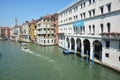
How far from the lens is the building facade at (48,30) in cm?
5722

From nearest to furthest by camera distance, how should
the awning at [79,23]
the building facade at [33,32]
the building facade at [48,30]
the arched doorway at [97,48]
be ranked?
the arched doorway at [97,48] → the awning at [79,23] → the building facade at [48,30] → the building facade at [33,32]

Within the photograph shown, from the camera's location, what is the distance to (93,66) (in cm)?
2422

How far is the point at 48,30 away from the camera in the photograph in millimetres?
58125

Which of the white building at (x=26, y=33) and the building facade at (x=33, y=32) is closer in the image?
the building facade at (x=33, y=32)

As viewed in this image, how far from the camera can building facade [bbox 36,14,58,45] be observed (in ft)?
188

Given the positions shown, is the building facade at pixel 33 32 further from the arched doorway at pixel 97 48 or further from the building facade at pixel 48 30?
the arched doorway at pixel 97 48

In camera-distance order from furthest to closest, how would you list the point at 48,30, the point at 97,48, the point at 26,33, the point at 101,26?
the point at 26,33 < the point at 48,30 < the point at 97,48 < the point at 101,26

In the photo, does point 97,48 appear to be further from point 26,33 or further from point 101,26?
point 26,33

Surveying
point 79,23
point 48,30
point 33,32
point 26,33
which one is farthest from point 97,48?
point 26,33

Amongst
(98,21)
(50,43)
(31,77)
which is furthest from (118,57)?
(50,43)

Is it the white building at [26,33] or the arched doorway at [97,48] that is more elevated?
the white building at [26,33]

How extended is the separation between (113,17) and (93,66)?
818 centimetres

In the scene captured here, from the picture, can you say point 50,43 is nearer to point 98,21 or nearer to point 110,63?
point 98,21

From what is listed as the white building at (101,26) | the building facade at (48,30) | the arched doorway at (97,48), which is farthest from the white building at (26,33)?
the arched doorway at (97,48)
